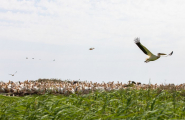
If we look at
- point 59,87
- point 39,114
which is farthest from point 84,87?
point 39,114

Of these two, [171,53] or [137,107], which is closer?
[137,107]

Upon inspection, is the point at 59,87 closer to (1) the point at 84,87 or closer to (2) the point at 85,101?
(1) the point at 84,87

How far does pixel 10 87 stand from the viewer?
13094 millimetres

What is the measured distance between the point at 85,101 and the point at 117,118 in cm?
279

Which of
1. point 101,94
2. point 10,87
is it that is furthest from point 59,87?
point 101,94

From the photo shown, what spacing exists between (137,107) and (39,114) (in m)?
2.25

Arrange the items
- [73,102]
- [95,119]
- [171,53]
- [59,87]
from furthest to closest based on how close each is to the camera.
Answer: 1. [59,87]
2. [171,53]
3. [73,102]
4. [95,119]

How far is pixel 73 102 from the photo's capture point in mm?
7266

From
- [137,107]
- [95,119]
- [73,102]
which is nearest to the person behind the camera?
[95,119]

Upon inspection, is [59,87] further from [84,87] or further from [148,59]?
[148,59]

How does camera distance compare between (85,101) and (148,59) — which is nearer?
(85,101)

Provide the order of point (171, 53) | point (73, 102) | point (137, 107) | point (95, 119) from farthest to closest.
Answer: point (171, 53)
point (73, 102)
point (137, 107)
point (95, 119)

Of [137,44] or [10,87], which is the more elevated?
[137,44]

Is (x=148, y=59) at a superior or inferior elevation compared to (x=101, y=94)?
superior
